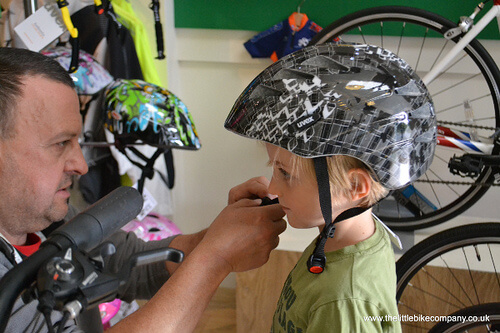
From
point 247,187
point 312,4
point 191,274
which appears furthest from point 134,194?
point 312,4

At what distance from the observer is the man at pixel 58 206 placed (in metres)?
0.90

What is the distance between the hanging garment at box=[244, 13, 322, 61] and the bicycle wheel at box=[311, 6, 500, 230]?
6.3 inches

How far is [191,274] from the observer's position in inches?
36.0

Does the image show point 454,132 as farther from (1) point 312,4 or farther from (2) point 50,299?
(2) point 50,299

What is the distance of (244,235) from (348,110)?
326 mm

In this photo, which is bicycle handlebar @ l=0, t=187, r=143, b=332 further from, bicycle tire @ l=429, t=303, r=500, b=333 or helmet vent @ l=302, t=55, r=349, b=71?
bicycle tire @ l=429, t=303, r=500, b=333

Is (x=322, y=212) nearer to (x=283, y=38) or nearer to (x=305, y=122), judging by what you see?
(x=305, y=122)

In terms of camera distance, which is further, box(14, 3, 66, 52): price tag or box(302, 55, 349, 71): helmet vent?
box(14, 3, 66, 52): price tag

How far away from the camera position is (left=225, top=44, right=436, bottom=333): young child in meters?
0.94

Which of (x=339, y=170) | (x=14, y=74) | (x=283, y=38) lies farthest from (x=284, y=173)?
(x=283, y=38)

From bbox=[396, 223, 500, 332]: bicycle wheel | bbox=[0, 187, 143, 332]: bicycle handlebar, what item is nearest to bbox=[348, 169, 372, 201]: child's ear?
bbox=[0, 187, 143, 332]: bicycle handlebar

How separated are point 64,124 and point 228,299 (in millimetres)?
1738

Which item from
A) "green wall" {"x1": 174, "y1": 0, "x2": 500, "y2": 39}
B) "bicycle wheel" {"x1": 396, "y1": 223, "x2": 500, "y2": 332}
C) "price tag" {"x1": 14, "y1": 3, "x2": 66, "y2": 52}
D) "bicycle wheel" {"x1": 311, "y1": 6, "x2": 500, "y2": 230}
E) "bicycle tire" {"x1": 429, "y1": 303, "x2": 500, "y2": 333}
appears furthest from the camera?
"green wall" {"x1": 174, "y1": 0, "x2": 500, "y2": 39}

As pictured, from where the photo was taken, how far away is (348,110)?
94 centimetres
